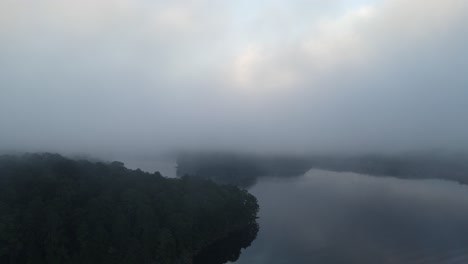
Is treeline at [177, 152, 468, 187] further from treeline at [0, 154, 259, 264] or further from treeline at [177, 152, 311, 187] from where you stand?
treeline at [0, 154, 259, 264]

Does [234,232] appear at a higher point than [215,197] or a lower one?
lower

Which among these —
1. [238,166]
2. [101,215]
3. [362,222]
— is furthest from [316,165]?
[101,215]

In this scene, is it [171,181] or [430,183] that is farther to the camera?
[430,183]

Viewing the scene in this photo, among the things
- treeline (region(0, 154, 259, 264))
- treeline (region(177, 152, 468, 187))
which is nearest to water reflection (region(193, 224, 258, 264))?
treeline (region(0, 154, 259, 264))

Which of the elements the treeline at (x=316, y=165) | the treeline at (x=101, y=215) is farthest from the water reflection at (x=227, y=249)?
the treeline at (x=316, y=165)

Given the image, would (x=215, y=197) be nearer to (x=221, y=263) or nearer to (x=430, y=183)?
(x=221, y=263)

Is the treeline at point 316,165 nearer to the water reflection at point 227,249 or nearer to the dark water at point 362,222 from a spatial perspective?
the dark water at point 362,222

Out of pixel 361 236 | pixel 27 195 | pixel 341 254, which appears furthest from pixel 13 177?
pixel 361 236

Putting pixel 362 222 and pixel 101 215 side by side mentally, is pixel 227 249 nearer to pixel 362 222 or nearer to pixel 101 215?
pixel 101 215
